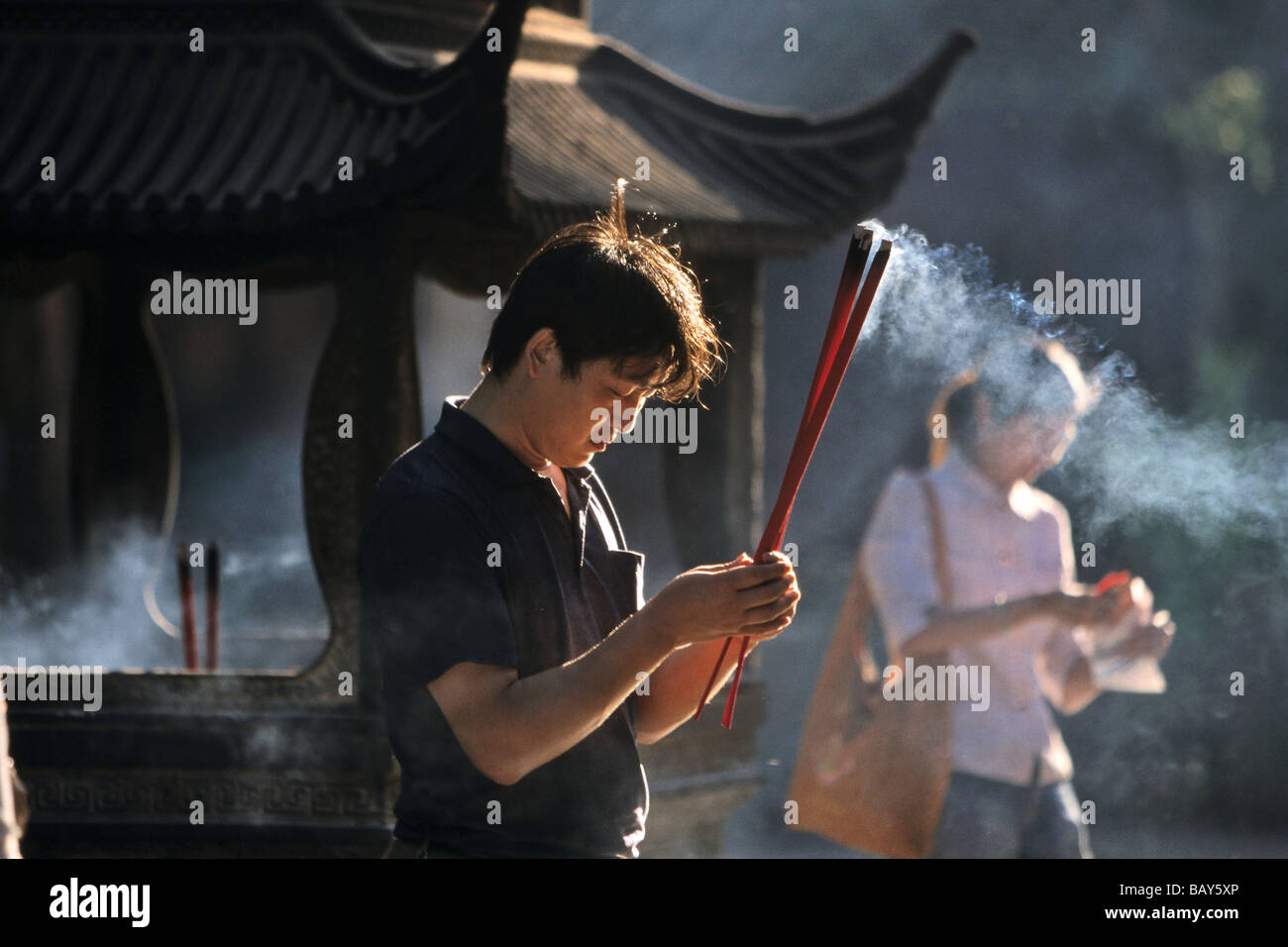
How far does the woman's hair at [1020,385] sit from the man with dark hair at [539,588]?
1.86 m

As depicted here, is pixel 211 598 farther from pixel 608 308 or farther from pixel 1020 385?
pixel 608 308

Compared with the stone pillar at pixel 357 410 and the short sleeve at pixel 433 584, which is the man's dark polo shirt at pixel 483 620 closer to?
the short sleeve at pixel 433 584

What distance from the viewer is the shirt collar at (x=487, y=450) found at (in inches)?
93.7

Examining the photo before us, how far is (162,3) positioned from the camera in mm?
4973

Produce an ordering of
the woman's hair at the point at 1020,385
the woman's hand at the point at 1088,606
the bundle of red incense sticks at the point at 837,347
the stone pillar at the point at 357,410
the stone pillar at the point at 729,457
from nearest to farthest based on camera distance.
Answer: the bundle of red incense sticks at the point at 837,347, the woman's hand at the point at 1088,606, the woman's hair at the point at 1020,385, the stone pillar at the point at 357,410, the stone pillar at the point at 729,457

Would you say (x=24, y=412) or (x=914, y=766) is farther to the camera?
(x=24, y=412)

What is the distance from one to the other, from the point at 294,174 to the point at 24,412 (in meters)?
3.35

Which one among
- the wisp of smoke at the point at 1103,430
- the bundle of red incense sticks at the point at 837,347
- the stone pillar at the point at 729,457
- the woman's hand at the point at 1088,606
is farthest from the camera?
the stone pillar at the point at 729,457

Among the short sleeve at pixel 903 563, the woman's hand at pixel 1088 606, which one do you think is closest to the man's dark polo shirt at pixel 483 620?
the woman's hand at pixel 1088 606

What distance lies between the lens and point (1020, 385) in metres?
4.21

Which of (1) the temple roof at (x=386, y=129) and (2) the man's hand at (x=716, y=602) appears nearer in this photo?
(2) the man's hand at (x=716, y=602)

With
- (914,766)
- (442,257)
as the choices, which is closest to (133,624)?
(442,257)

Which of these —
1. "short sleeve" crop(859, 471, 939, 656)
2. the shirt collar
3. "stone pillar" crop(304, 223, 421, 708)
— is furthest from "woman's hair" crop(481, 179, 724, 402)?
"stone pillar" crop(304, 223, 421, 708)

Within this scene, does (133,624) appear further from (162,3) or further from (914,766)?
(914,766)
